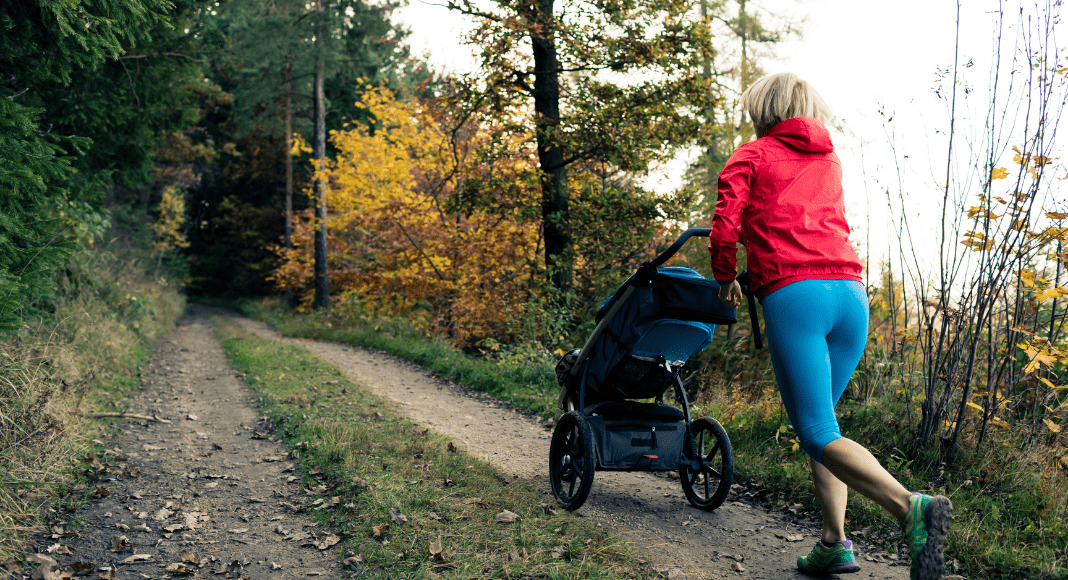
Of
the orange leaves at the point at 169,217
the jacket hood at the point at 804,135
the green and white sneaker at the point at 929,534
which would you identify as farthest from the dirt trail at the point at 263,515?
the orange leaves at the point at 169,217

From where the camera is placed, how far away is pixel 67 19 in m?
4.77

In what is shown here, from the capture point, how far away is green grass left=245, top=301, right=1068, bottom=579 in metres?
3.35

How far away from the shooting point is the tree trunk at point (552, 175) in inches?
388

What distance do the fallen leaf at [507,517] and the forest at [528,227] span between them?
1.86m

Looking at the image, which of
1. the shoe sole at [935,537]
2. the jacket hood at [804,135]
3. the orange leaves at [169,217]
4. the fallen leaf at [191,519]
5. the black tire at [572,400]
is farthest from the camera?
the orange leaves at [169,217]

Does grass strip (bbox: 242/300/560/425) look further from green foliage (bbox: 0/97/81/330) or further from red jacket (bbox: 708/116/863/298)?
green foliage (bbox: 0/97/81/330)

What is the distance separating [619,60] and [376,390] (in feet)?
19.6

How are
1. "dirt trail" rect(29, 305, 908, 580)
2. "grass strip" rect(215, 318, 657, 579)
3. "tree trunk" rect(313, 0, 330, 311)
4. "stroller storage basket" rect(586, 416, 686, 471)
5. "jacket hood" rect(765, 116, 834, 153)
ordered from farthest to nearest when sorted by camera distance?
"tree trunk" rect(313, 0, 330, 311) → "stroller storage basket" rect(586, 416, 686, 471) → "dirt trail" rect(29, 305, 908, 580) → "grass strip" rect(215, 318, 657, 579) → "jacket hood" rect(765, 116, 834, 153)

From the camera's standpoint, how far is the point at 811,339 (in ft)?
9.05

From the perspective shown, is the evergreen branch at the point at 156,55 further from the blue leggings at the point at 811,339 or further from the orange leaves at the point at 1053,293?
the orange leaves at the point at 1053,293

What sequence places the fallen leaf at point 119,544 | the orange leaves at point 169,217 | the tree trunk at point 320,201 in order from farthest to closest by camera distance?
the orange leaves at point 169,217, the tree trunk at point 320,201, the fallen leaf at point 119,544

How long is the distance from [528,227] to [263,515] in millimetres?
9201

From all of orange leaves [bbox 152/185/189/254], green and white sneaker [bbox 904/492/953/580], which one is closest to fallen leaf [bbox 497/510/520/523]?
green and white sneaker [bbox 904/492/953/580]

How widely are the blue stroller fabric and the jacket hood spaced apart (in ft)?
2.65
